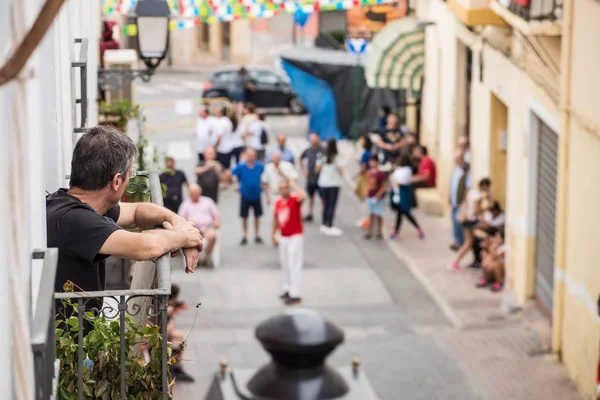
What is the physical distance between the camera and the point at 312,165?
23.5m

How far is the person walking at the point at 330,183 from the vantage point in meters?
22.8

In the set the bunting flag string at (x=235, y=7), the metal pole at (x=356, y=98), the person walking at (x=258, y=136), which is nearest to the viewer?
the bunting flag string at (x=235, y=7)

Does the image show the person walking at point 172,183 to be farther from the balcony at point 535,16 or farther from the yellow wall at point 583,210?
the yellow wall at point 583,210

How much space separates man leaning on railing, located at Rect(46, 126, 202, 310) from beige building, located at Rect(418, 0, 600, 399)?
8940 mm

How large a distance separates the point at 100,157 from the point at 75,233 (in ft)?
1.13

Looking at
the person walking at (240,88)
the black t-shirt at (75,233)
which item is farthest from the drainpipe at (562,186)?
the person walking at (240,88)

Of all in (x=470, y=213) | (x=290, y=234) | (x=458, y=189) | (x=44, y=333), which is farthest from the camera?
(x=458, y=189)

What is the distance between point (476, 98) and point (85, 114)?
13.8 meters

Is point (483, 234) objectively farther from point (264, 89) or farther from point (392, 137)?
point (264, 89)

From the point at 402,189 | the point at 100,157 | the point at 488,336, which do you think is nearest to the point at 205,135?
the point at 402,189

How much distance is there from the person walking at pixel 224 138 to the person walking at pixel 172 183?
583 centimetres

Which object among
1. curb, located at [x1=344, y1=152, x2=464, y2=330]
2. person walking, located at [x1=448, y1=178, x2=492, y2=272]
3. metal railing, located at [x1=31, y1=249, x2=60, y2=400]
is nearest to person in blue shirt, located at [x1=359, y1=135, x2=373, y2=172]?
curb, located at [x1=344, y1=152, x2=464, y2=330]

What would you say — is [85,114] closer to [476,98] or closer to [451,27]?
[476,98]

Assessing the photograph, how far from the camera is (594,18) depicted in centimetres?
1426
